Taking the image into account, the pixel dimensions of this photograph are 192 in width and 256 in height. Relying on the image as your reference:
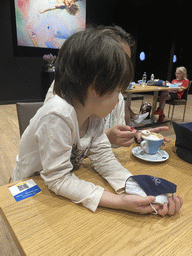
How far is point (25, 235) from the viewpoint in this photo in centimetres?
41

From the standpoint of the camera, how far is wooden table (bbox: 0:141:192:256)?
1.26ft

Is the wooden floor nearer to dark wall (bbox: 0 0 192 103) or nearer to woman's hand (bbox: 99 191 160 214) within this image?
dark wall (bbox: 0 0 192 103)

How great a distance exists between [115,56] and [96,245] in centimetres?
46

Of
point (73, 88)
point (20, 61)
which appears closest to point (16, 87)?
point (20, 61)

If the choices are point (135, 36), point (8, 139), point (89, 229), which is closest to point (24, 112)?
point (89, 229)

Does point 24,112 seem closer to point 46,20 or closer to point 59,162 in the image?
point 59,162

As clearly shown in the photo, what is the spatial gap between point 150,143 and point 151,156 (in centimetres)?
6

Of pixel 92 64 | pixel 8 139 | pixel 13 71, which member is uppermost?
pixel 92 64

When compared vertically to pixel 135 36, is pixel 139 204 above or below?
below

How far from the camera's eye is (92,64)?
1.65 ft

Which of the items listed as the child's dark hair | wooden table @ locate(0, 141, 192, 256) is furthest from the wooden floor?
the child's dark hair

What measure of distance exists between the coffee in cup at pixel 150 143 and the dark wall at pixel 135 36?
497 centimetres

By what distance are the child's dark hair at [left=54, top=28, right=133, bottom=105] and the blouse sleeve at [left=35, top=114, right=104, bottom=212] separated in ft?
0.43

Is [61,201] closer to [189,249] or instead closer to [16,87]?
[189,249]
